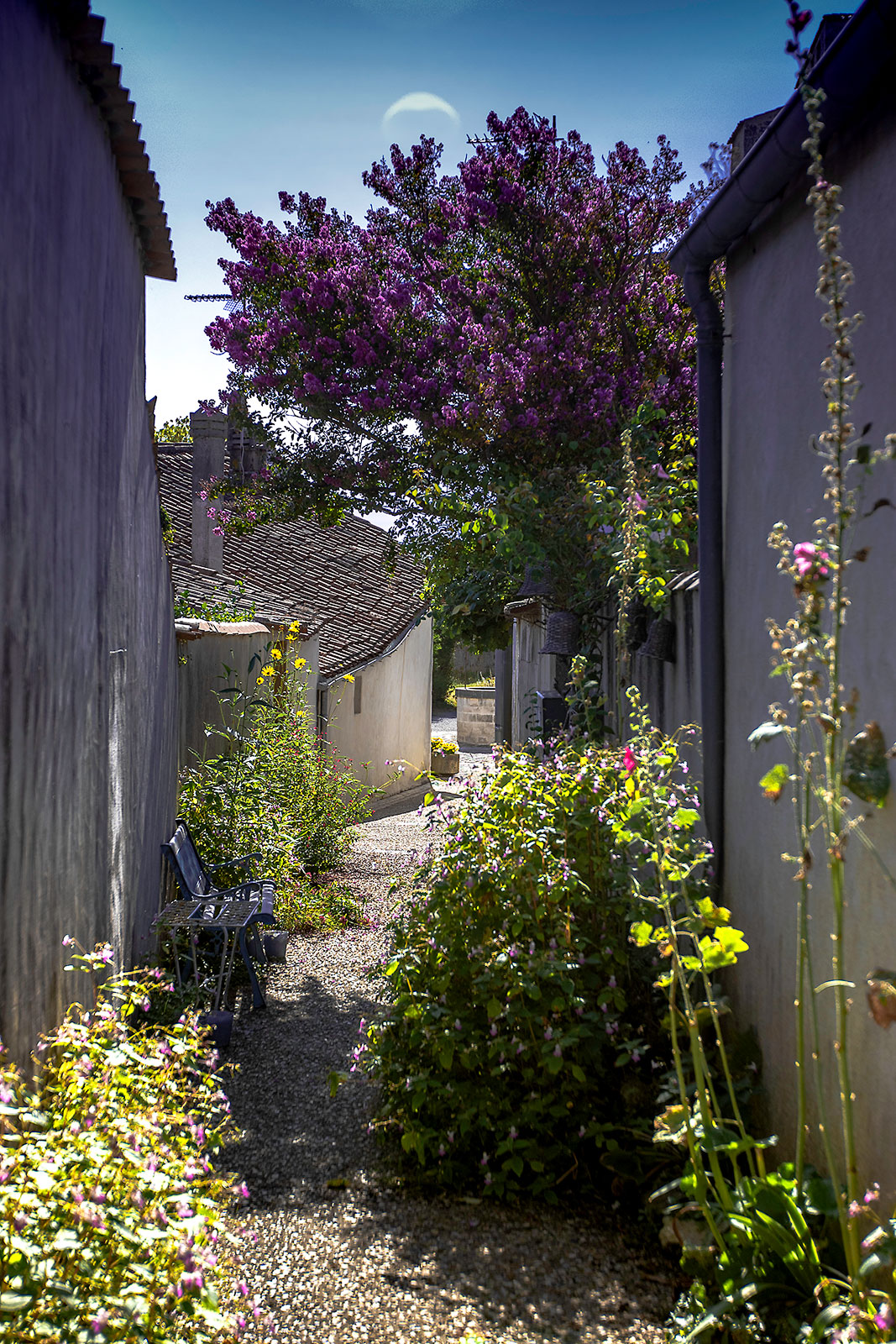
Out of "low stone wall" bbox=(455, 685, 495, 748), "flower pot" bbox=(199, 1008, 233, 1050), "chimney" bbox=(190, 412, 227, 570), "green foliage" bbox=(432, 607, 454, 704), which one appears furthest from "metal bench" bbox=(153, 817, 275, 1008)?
"green foliage" bbox=(432, 607, 454, 704)

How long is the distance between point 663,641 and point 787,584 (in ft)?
4.78

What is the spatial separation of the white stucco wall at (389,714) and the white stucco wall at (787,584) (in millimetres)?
9469

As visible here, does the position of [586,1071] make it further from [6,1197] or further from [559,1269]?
[6,1197]

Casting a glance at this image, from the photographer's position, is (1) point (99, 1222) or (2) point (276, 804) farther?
(2) point (276, 804)

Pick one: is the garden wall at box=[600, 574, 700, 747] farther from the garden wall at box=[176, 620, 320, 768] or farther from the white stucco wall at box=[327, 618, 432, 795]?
the white stucco wall at box=[327, 618, 432, 795]

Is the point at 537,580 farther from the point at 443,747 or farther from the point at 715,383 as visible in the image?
the point at 443,747

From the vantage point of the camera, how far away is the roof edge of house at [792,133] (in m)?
2.30

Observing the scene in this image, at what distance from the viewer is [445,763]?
1781 cm

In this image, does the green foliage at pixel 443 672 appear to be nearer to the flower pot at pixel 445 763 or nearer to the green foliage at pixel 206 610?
the flower pot at pixel 445 763

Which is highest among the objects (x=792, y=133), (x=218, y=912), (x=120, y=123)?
(x=120, y=123)

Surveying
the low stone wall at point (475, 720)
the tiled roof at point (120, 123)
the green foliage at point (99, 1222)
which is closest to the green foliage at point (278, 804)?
the tiled roof at point (120, 123)

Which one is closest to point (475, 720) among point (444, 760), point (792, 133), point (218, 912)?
point (444, 760)

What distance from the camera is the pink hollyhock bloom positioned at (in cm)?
187

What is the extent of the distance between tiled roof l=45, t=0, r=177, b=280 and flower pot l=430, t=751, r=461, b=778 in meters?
13.7
